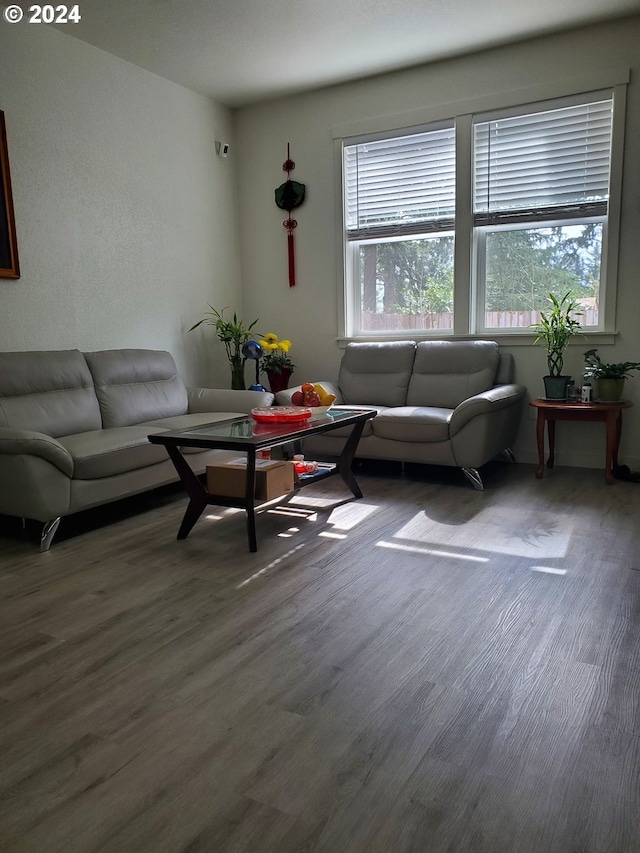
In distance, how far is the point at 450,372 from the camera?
4.40 metres

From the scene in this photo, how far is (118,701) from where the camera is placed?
1.68m

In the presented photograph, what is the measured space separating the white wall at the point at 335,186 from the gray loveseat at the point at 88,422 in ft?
4.30

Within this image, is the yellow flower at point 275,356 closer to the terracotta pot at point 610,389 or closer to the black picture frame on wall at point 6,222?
the black picture frame on wall at point 6,222

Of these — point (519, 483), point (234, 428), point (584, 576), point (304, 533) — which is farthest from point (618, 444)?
point (234, 428)

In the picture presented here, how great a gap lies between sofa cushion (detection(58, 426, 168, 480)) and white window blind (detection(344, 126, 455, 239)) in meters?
2.52

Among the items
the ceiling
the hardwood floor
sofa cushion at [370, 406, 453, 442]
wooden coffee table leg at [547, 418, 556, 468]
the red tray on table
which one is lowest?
the hardwood floor

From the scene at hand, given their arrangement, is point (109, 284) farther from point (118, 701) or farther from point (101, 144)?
point (118, 701)

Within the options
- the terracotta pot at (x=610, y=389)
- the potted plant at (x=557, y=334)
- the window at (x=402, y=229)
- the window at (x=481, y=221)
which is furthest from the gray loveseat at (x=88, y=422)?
the terracotta pot at (x=610, y=389)

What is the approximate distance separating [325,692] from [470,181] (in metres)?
3.85

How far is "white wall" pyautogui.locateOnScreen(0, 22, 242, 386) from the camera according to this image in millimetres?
3697

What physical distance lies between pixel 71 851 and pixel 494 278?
4.21 metres

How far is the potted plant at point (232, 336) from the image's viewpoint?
4.91 metres

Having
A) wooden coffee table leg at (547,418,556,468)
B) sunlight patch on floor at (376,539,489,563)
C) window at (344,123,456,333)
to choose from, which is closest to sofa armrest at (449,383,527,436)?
wooden coffee table leg at (547,418,556,468)

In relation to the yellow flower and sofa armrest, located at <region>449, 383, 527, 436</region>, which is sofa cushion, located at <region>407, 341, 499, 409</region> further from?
the yellow flower
